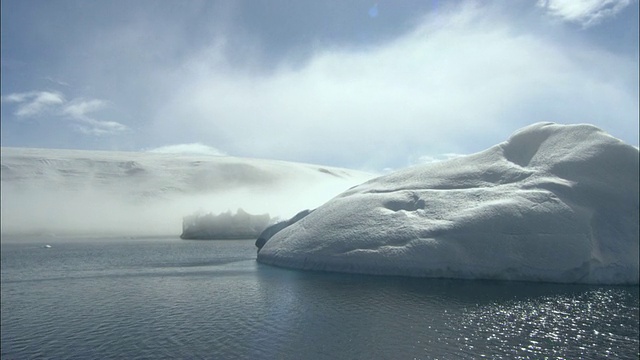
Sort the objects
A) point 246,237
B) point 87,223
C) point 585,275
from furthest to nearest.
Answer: point 87,223 → point 246,237 → point 585,275

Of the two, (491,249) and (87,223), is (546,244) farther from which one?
(87,223)

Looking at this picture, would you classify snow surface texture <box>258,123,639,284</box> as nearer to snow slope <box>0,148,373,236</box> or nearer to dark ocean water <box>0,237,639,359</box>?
dark ocean water <box>0,237,639,359</box>

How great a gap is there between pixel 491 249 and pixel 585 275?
6089 mm

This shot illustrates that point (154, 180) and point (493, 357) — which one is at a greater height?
point (154, 180)

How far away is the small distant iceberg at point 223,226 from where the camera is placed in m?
80.2

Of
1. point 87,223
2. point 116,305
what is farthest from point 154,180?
point 116,305

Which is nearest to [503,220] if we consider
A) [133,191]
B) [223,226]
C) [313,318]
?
[313,318]

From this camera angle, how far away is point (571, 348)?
14.1 meters

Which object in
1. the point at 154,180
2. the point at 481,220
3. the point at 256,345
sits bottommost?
the point at 256,345

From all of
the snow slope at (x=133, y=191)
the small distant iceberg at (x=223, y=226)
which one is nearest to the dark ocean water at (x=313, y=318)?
the small distant iceberg at (x=223, y=226)

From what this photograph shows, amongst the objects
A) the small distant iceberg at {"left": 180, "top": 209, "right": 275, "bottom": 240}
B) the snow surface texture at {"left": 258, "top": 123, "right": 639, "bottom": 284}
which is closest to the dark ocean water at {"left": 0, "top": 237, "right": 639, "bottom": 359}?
the snow surface texture at {"left": 258, "top": 123, "right": 639, "bottom": 284}

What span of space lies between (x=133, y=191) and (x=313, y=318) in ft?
445

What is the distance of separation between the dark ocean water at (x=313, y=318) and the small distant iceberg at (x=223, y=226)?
5022cm

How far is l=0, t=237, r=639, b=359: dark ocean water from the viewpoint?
14.2 metres
